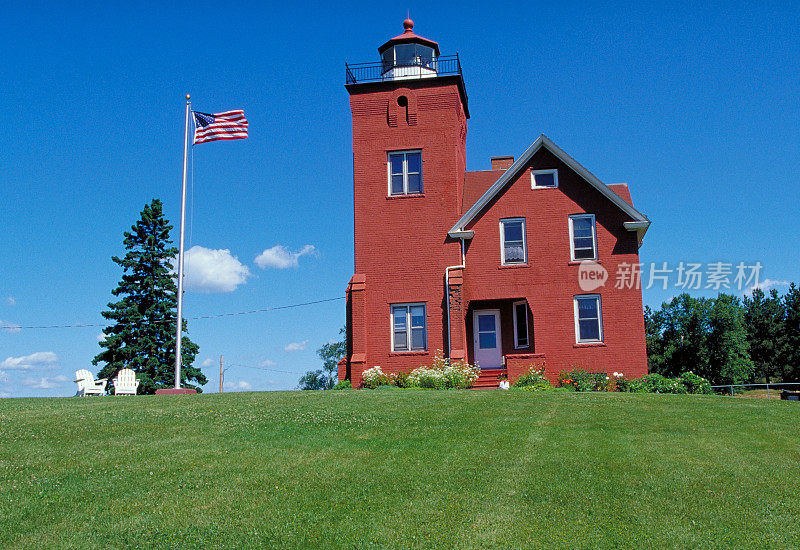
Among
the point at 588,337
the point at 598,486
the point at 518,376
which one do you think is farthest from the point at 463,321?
the point at 598,486

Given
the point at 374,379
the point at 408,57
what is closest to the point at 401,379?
the point at 374,379

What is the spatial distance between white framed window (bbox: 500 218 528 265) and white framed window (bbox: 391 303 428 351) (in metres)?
3.41

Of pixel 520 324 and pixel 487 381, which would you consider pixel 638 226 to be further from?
pixel 487 381

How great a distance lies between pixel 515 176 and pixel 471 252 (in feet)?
10.2

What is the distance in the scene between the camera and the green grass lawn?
7871mm

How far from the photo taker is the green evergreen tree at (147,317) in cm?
3662

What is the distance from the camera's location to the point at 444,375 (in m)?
23.1

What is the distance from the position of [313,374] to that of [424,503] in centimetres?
5646

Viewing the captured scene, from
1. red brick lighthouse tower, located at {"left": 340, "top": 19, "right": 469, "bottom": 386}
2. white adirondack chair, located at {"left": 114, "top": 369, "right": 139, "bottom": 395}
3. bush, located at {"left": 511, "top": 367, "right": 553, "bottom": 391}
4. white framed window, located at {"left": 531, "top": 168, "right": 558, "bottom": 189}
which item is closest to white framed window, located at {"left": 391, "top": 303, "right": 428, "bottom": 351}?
red brick lighthouse tower, located at {"left": 340, "top": 19, "right": 469, "bottom": 386}

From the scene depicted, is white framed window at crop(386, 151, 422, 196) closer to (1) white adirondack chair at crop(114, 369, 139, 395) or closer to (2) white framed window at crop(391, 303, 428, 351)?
(2) white framed window at crop(391, 303, 428, 351)

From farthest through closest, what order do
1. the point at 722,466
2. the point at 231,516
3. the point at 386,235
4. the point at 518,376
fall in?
the point at 386,235 < the point at 518,376 < the point at 722,466 < the point at 231,516

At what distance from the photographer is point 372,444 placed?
11609 mm

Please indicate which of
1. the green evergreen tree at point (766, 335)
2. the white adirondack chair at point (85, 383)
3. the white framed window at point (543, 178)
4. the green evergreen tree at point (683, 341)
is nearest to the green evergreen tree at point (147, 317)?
the white adirondack chair at point (85, 383)

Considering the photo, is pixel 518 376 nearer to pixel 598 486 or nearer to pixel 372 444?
pixel 372 444
